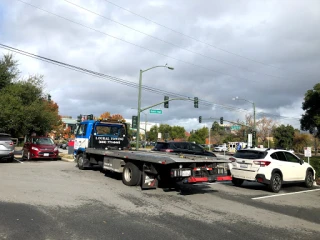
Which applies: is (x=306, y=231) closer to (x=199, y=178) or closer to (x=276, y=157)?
(x=199, y=178)

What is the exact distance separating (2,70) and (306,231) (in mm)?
25187

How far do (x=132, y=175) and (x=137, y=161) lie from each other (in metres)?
0.51

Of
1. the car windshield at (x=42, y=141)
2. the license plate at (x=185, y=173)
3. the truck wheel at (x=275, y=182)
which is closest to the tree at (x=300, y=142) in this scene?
the car windshield at (x=42, y=141)

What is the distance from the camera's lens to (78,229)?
5672mm

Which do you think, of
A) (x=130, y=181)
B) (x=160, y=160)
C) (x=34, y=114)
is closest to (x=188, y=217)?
(x=160, y=160)

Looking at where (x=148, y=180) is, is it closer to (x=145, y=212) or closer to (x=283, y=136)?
(x=145, y=212)

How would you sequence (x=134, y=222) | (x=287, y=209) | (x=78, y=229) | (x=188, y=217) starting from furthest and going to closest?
(x=287, y=209), (x=188, y=217), (x=134, y=222), (x=78, y=229)

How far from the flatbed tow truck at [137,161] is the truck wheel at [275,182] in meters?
1.98

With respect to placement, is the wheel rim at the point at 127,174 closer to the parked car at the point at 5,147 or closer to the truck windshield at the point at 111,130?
the truck windshield at the point at 111,130

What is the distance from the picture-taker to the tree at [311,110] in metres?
33.2

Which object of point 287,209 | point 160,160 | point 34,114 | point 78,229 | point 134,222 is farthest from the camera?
point 34,114

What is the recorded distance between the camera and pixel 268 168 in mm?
11102

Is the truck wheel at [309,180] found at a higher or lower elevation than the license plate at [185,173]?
lower

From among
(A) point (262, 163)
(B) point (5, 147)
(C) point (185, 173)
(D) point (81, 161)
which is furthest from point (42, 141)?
(A) point (262, 163)
